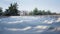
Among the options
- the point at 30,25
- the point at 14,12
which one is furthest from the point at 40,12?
the point at 14,12

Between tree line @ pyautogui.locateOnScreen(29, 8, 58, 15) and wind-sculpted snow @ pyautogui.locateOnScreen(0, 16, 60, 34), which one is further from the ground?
tree line @ pyautogui.locateOnScreen(29, 8, 58, 15)

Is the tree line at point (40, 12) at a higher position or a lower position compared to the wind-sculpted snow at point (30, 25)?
higher

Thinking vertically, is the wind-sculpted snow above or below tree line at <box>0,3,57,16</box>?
below

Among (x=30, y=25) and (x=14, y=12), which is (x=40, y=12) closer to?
(x=30, y=25)

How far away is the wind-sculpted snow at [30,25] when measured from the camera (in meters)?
1.76

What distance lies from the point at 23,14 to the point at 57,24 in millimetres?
613

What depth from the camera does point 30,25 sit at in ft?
6.00

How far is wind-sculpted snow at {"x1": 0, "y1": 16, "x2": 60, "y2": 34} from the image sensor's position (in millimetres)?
1756

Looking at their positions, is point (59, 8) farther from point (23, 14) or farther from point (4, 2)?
point (4, 2)

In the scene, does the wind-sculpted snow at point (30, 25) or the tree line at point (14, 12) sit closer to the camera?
the wind-sculpted snow at point (30, 25)

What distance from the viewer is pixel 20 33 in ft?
5.97

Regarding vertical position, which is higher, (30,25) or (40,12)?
(40,12)

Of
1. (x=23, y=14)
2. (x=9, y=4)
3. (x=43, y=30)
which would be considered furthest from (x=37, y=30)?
(x=9, y=4)

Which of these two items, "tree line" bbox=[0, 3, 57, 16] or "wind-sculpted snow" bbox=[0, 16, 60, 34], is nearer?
"wind-sculpted snow" bbox=[0, 16, 60, 34]
